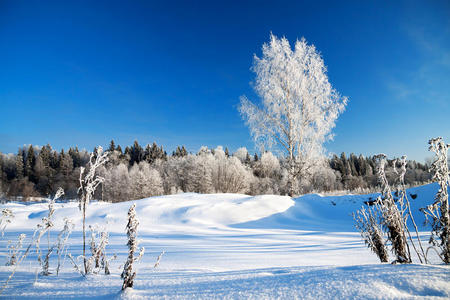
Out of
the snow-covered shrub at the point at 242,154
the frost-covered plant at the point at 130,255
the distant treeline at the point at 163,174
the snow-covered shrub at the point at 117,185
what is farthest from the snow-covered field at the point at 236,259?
the snow-covered shrub at the point at 242,154

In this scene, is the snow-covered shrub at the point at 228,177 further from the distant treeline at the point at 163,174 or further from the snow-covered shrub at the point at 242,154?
the snow-covered shrub at the point at 242,154

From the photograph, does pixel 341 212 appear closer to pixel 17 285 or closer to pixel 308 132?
pixel 308 132

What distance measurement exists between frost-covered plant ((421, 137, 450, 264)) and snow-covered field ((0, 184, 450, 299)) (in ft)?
1.05

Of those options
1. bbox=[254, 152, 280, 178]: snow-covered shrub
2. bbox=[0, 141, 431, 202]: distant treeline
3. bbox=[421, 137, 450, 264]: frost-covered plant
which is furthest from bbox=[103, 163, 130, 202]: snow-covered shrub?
bbox=[421, 137, 450, 264]: frost-covered plant

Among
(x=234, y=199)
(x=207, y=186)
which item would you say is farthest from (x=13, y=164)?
(x=234, y=199)

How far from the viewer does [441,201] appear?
5.84 ft

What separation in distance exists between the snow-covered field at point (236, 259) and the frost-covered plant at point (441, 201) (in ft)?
1.05

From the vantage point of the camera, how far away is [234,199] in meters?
7.79

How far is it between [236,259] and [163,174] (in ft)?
142

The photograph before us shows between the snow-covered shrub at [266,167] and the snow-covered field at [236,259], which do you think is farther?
the snow-covered shrub at [266,167]

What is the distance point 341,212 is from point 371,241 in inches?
255

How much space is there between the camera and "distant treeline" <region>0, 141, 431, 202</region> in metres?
33.4

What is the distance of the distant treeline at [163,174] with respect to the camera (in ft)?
110

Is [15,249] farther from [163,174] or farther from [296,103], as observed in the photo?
[163,174]
